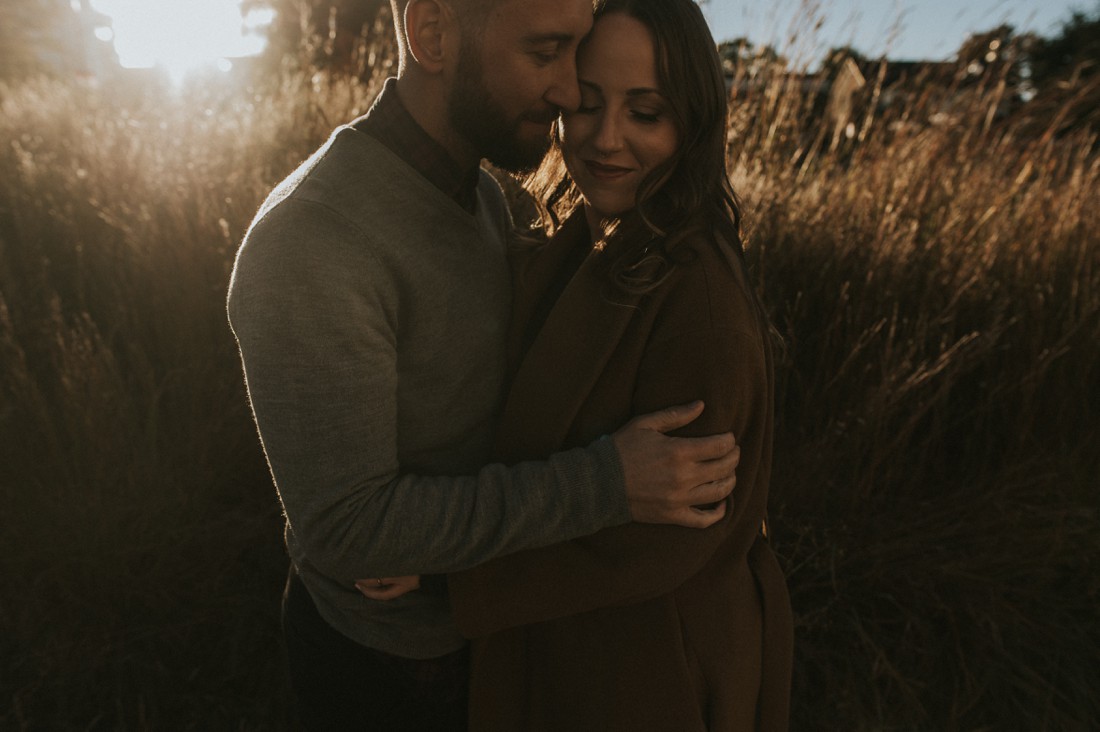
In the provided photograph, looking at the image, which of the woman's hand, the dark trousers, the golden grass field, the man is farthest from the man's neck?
the golden grass field

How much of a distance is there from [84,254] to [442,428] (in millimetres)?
2797

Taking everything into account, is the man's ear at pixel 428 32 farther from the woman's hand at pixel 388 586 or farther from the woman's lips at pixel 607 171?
the woman's hand at pixel 388 586

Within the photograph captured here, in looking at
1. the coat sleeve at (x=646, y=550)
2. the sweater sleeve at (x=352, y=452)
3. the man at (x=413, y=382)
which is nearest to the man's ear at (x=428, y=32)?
the man at (x=413, y=382)

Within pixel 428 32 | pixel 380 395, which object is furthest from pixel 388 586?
pixel 428 32

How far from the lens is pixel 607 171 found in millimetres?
1419

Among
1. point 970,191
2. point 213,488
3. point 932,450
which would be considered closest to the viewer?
point 213,488

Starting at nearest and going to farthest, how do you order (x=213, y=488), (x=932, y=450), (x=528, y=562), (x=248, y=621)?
(x=528, y=562) < (x=248, y=621) < (x=213, y=488) < (x=932, y=450)

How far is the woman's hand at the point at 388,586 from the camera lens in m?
1.21

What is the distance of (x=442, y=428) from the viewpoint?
1.27 m

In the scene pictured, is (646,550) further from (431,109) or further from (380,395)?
(431,109)

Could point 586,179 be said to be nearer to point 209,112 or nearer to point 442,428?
point 442,428

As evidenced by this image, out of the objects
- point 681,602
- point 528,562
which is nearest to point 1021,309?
point 681,602

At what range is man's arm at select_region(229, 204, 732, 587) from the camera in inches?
40.0

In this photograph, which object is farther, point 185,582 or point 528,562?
point 185,582
